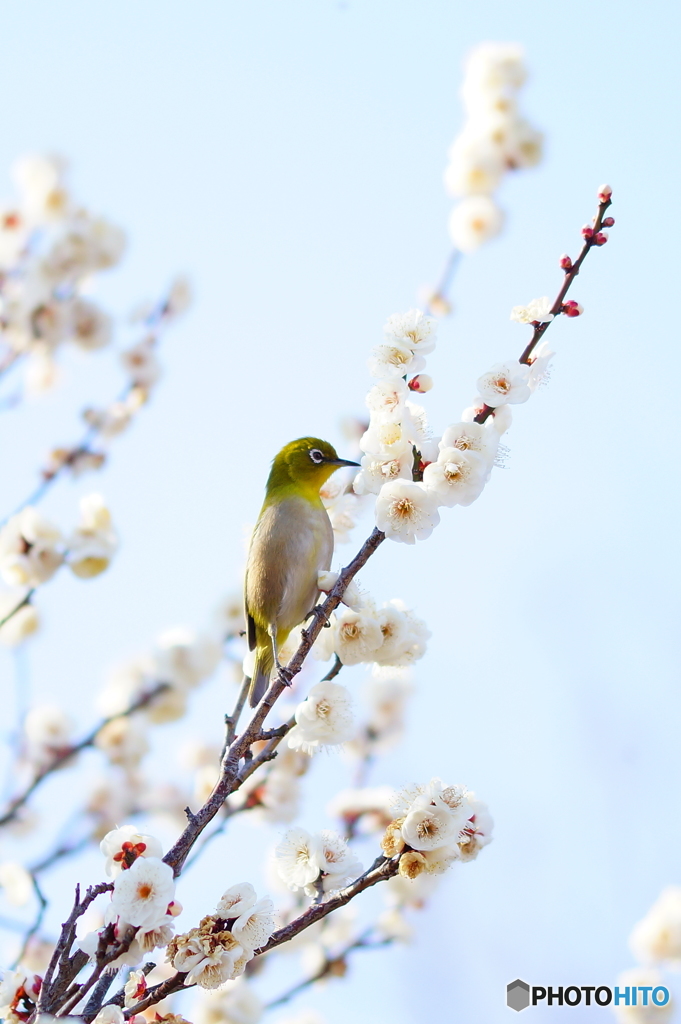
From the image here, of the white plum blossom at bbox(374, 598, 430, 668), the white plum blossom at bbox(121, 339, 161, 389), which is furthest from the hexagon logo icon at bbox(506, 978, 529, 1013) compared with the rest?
the white plum blossom at bbox(121, 339, 161, 389)

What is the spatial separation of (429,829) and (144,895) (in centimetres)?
74

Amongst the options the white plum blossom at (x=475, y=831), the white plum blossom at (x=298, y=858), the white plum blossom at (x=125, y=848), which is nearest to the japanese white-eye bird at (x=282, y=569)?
the white plum blossom at (x=298, y=858)

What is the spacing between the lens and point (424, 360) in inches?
102

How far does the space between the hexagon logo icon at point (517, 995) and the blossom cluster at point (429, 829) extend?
5.24ft

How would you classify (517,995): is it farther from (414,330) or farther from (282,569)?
(414,330)

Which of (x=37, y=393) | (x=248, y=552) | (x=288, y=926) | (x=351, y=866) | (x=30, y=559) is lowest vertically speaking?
(x=288, y=926)

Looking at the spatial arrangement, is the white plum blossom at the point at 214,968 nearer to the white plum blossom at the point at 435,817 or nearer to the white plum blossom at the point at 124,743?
the white plum blossom at the point at 435,817

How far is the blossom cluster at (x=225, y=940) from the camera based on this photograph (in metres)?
2.04

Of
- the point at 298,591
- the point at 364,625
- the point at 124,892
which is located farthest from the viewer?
the point at 298,591

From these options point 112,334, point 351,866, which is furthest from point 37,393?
point 351,866

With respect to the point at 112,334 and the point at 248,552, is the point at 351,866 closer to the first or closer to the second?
the point at 248,552

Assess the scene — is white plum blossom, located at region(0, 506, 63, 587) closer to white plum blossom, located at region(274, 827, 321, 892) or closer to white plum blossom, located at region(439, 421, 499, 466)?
white plum blossom, located at region(274, 827, 321, 892)

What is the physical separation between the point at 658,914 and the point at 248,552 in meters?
3.34

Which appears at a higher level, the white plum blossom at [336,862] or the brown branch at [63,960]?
the white plum blossom at [336,862]
